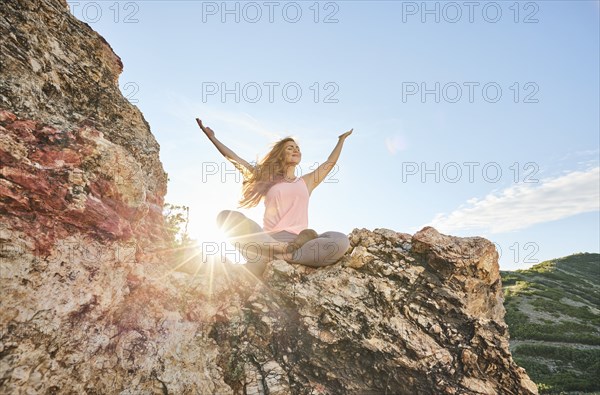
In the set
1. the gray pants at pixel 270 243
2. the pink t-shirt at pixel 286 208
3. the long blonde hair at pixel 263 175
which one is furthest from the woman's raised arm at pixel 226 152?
the gray pants at pixel 270 243

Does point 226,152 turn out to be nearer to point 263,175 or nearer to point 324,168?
point 263,175

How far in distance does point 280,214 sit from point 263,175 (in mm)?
1467

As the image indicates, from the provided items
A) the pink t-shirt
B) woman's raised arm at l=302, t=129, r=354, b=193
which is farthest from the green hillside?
the pink t-shirt

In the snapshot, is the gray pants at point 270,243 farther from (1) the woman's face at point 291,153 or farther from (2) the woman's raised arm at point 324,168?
(1) the woman's face at point 291,153

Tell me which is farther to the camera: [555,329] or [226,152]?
[555,329]

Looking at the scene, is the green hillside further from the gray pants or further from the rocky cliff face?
the gray pants

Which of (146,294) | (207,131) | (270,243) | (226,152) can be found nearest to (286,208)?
(270,243)

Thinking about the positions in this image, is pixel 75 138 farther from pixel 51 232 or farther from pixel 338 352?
pixel 338 352

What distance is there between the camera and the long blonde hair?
26.1ft

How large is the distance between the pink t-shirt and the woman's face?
76cm

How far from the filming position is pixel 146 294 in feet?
13.8

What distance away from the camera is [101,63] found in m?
5.93

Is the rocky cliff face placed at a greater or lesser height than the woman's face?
lesser

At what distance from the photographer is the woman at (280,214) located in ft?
18.6
